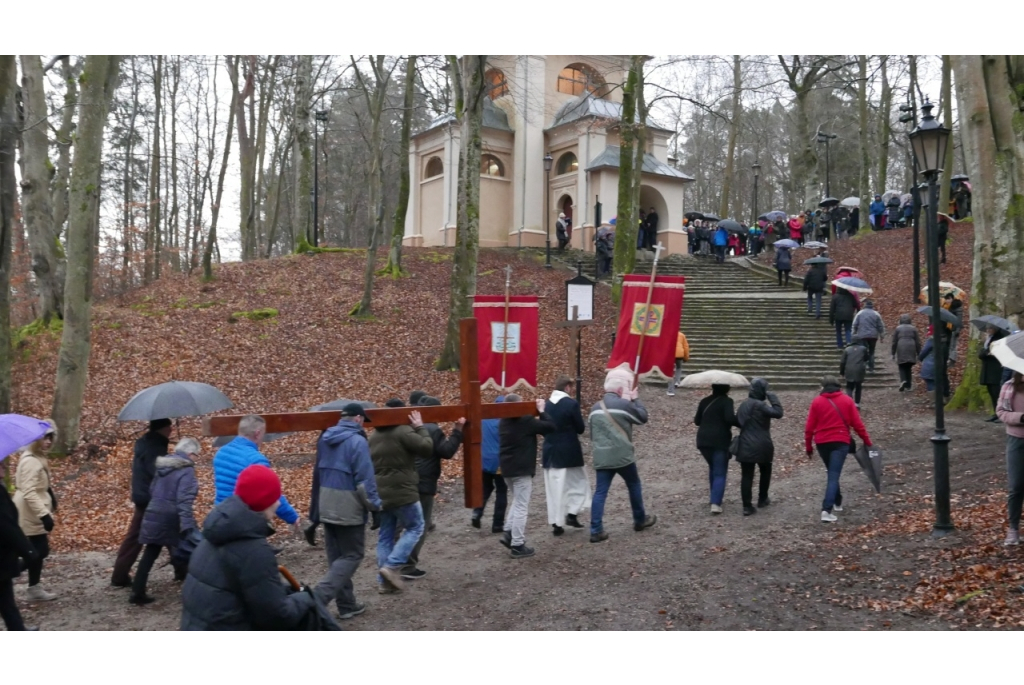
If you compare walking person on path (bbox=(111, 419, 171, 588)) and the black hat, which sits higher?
the black hat

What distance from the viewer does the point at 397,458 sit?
286 inches

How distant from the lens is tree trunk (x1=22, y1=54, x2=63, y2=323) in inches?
688

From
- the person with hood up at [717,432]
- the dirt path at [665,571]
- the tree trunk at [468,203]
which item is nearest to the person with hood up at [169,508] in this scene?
the dirt path at [665,571]

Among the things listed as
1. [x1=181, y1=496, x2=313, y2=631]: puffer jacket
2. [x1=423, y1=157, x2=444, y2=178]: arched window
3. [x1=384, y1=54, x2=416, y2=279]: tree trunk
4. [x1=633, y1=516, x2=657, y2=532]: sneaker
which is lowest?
[x1=633, y1=516, x2=657, y2=532]: sneaker

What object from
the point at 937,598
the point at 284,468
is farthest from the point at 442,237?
the point at 937,598

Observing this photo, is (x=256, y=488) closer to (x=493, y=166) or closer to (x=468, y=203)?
(x=468, y=203)

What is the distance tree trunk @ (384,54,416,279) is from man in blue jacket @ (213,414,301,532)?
16.1 meters

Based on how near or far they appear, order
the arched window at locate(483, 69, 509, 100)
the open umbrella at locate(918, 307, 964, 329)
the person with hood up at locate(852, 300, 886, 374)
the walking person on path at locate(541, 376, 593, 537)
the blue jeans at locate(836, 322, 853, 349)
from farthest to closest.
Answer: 1. the blue jeans at locate(836, 322, 853, 349)
2. the arched window at locate(483, 69, 509, 100)
3. the person with hood up at locate(852, 300, 886, 374)
4. the open umbrella at locate(918, 307, 964, 329)
5. the walking person on path at locate(541, 376, 593, 537)

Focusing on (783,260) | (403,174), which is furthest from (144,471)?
(783,260)

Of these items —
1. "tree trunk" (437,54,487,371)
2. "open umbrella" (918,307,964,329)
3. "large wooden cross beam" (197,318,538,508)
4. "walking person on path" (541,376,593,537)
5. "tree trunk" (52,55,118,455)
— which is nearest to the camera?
"large wooden cross beam" (197,318,538,508)

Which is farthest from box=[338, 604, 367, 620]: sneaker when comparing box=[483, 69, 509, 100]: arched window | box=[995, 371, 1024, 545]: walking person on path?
box=[483, 69, 509, 100]: arched window

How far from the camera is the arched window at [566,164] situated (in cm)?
3541

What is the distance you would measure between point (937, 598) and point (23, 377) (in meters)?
16.9

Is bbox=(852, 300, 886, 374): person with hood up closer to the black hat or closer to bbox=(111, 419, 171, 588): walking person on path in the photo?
the black hat
